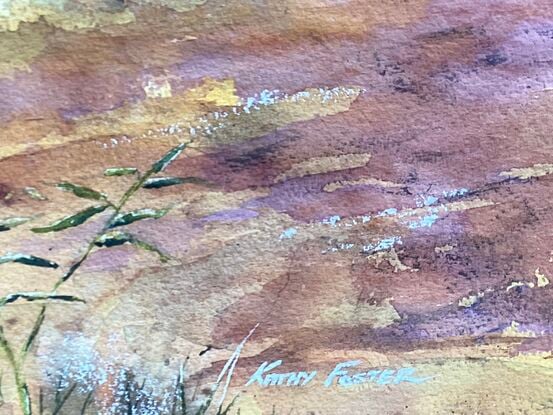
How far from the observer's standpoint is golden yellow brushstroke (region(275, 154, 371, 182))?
1.91 ft

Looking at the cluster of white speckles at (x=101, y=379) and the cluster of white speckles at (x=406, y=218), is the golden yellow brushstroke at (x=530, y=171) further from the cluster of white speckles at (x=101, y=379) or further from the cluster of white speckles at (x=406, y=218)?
the cluster of white speckles at (x=101, y=379)

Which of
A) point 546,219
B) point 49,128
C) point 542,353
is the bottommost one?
point 542,353

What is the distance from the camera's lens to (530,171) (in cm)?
62

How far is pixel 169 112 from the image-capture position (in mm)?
556

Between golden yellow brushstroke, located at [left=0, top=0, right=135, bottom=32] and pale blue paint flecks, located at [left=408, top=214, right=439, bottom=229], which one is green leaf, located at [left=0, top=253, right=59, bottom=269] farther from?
pale blue paint flecks, located at [left=408, top=214, right=439, bottom=229]

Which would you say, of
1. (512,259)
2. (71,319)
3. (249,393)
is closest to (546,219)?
(512,259)

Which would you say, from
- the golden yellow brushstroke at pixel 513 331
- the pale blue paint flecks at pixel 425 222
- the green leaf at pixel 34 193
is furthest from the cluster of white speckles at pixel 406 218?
the green leaf at pixel 34 193

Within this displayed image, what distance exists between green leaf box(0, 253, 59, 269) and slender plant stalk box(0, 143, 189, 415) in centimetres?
1

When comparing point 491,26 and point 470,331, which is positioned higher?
point 491,26

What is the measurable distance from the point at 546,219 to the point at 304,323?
22 cm

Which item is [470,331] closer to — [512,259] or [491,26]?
[512,259]

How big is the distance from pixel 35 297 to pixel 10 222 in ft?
0.19

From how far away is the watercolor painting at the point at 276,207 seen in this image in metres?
0.54
